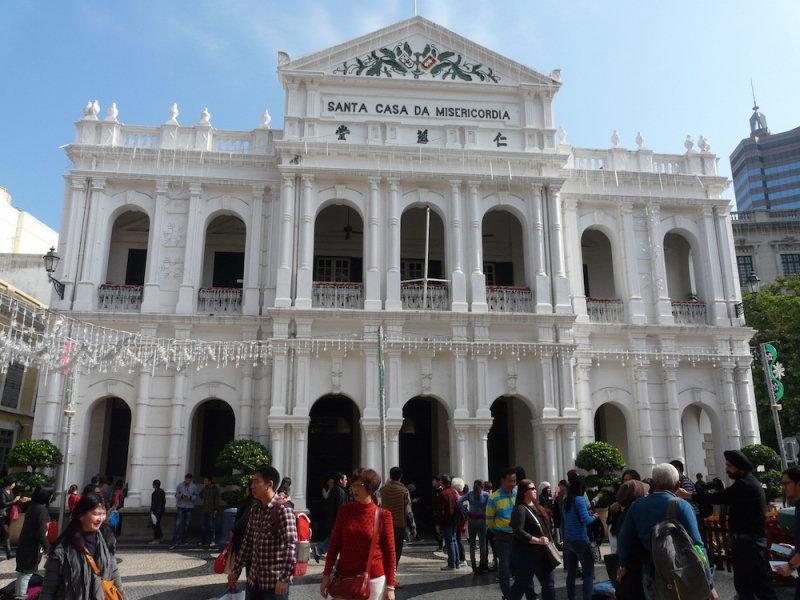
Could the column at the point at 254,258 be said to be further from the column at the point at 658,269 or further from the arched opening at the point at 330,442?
the column at the point at 658,269

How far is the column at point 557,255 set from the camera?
18391 mm

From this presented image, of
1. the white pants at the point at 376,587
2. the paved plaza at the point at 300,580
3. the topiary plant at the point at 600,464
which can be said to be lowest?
the paved plaza at the point at 300,580

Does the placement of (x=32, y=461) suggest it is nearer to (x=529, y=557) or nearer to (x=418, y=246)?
(x=418, y=246)

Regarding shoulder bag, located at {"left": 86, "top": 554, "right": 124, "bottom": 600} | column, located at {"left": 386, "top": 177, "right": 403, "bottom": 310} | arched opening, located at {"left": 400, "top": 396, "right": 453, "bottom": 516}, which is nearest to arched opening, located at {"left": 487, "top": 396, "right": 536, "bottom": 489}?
arched opening, located at {"left": 400, "top": 396, "right": 453, "bottom": 516}

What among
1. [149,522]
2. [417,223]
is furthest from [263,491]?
[417,223]

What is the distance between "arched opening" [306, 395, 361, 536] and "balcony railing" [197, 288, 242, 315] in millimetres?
4024

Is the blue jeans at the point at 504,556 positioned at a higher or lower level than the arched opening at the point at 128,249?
lower

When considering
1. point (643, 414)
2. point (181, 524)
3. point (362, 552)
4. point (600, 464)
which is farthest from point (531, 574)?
point (643, 414)

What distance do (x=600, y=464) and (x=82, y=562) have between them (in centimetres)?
1438

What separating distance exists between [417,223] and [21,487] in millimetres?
13454

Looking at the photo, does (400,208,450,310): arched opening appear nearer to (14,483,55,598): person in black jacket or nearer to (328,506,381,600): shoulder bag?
(14,483,55,598): person in black jacket

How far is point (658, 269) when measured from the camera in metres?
20.2

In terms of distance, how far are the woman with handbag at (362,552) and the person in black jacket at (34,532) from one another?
13.4 feet

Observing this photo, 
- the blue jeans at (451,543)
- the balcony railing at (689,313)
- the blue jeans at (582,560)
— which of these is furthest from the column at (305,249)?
the balcony railing at (689,313)
